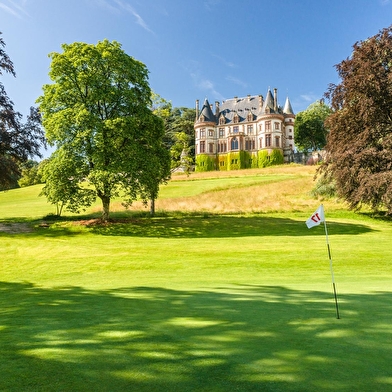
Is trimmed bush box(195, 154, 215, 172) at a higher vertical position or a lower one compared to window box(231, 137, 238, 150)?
lower

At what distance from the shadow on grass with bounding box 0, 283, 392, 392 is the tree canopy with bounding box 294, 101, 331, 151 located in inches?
3480

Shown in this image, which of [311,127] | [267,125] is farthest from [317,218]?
[311,127]

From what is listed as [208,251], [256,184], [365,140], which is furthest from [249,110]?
[208,251]

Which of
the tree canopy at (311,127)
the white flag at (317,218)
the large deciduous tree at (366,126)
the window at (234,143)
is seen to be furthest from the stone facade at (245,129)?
the white flag at (317,218)

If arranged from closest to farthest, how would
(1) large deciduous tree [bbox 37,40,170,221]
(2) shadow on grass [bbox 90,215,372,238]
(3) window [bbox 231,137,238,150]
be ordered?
(2) shadow on grass [bbox 90,215,372,238], (1) large deciduous tree [bbox 37,40,170,221], (3) window [bbox 231,137,238,150]

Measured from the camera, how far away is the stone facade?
8531 centimetres

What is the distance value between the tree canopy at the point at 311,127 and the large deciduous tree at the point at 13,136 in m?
73.2

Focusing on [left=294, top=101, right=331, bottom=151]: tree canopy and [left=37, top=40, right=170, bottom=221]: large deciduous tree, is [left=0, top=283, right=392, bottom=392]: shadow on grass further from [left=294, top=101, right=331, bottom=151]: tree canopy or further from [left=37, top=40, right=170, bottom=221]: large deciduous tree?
[left=294, top=101, right=331, bottom=151]: tree canopy

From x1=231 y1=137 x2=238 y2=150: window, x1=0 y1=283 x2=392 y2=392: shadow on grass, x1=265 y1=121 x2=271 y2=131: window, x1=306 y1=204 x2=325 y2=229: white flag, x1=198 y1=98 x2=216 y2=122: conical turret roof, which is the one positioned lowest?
x1=0 y1=283 x2=392 y2=392: shadow on grass

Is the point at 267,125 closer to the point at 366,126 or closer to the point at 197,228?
the point at 366,126

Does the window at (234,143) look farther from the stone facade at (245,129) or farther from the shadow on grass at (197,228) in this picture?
the shadow on grass at (197,228)

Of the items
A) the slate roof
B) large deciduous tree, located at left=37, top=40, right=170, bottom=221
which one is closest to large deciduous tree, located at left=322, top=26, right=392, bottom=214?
large deciduous tree, located at left=37, top=40, right=170, bottom=221

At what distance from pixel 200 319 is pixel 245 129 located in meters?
88.3

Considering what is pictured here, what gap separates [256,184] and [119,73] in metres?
27.0
